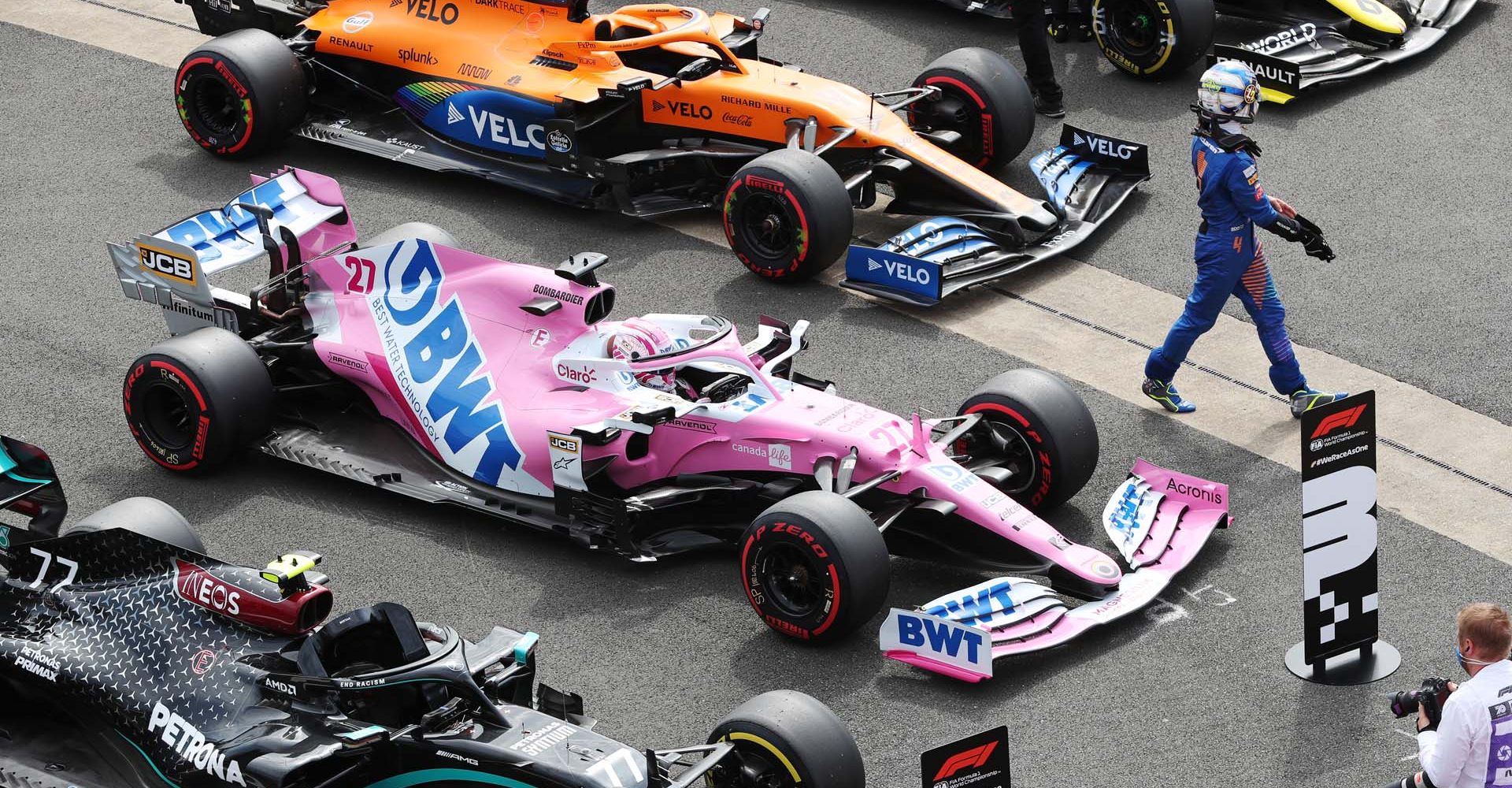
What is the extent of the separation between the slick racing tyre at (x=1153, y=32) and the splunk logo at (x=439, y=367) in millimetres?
7139

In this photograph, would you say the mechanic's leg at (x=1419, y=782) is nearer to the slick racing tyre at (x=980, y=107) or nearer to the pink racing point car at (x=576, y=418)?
the pink racing point car at (x=576, y=418)

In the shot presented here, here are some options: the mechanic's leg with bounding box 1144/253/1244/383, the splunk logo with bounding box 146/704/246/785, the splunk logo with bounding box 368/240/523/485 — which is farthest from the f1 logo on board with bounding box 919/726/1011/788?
the mechanic's leg with bounding box 1144/253/1244/383

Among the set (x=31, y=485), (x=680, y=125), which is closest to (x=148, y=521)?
(x=31, y=485)

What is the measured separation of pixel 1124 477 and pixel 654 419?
9.59 feet

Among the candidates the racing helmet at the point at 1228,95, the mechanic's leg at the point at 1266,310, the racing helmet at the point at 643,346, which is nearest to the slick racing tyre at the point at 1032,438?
the mechanic's leg at the point at 1266,310

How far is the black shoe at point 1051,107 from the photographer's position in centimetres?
1516

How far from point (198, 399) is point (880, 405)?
163 inches

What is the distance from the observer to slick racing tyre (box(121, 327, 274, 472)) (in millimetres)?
10547

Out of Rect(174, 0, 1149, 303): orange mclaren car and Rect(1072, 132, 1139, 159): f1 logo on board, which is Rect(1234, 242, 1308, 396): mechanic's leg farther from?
Rect(1072, 132, 1139, 159): f1 logo on board

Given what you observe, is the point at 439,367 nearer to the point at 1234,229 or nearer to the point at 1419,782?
the point at 1234,229

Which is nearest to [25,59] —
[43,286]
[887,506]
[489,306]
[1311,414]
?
[43,286]

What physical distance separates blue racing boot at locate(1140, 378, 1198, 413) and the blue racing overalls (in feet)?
0.69

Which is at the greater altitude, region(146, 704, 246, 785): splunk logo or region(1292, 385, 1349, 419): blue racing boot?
region(146, 704, 246, 785): splunk logo

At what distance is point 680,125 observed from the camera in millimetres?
13758
